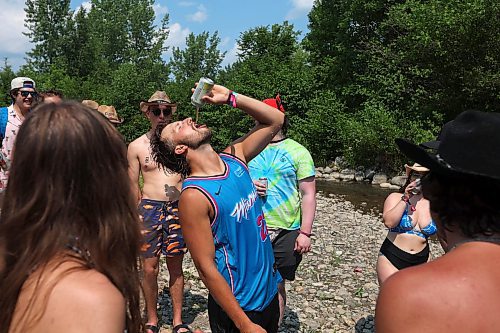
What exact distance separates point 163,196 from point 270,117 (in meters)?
1.78

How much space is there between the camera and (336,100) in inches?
1136

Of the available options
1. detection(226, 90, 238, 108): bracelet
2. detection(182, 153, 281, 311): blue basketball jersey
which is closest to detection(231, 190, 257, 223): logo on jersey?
detection(182, 153, 281, 311): blue basketball jersey

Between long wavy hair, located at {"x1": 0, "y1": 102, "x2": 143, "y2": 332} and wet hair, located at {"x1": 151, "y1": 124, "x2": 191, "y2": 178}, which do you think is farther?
wet hair, located at {"x1": 151, "y1": 124, "x2": 191, "y2": 178}

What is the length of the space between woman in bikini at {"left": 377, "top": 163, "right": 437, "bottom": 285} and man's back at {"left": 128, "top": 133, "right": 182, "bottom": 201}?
2.19 metres

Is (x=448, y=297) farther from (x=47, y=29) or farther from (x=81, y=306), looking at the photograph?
(x=47, y=29)

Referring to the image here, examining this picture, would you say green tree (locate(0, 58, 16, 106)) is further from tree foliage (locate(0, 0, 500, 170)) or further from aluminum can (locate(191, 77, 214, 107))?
aluminum can (locate(191, 77, 214, 107))

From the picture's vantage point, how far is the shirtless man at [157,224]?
4555mm

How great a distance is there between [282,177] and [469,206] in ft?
9.16

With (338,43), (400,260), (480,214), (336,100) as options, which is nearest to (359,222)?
(400,260)

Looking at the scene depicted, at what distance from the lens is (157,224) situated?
459 centimetres

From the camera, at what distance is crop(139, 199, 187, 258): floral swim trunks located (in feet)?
15.0

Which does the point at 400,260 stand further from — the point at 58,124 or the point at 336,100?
the point at 336,100

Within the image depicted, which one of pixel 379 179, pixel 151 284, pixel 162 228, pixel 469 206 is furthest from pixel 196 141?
pixel 379 179

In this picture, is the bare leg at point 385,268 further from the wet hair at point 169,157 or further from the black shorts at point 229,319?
the wet hair at point 169,157
